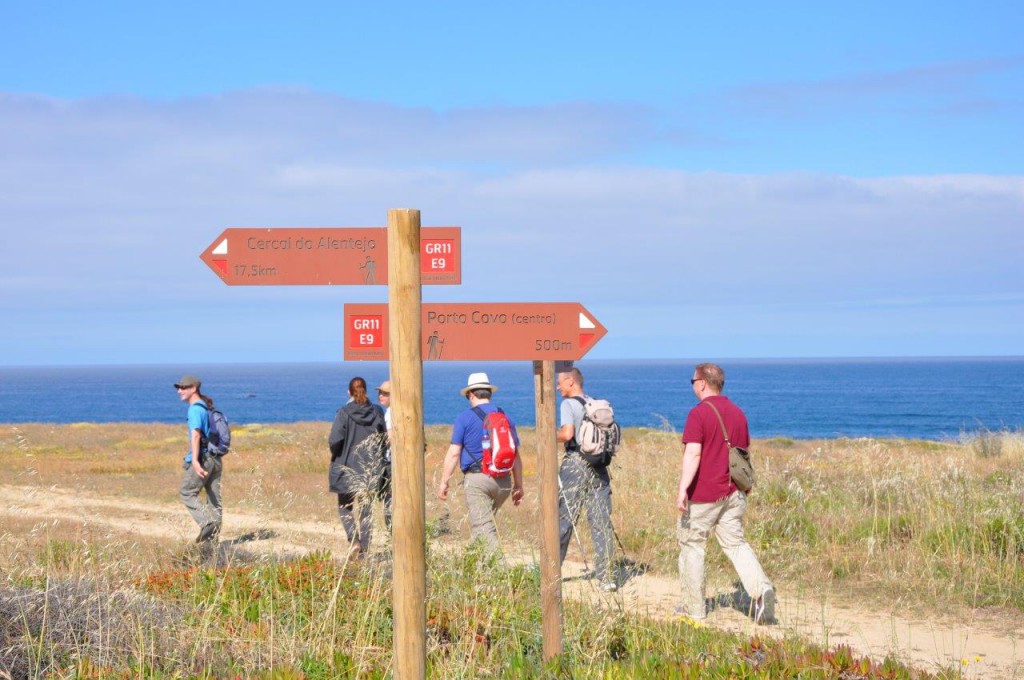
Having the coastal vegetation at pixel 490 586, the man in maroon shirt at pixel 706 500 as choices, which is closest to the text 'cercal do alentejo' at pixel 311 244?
the coastal vegetation at pixel 490 586

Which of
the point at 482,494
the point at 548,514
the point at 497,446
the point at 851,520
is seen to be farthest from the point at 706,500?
the point at 851,520

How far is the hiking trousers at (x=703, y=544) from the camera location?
7602 mm

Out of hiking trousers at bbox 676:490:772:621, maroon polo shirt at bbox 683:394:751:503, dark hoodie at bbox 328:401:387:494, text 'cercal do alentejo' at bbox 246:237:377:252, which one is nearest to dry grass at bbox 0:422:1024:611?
hiking trousers at bbox 676:490:772:621

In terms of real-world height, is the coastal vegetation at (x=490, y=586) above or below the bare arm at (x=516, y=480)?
below

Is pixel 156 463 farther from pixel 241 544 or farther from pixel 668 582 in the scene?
pixel 668 582

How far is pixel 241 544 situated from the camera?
38.3ft

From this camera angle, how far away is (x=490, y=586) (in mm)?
6234

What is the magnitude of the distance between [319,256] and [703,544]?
4512mm

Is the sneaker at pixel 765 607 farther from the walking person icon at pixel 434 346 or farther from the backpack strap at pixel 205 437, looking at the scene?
the backpack strap at pixel 205 437

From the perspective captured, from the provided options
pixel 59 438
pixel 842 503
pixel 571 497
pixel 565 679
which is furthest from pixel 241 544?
pixel 59 438

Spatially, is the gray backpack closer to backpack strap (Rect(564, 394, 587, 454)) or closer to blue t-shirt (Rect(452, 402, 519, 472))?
backpack strap (Rect(564, 394, 587, 454))

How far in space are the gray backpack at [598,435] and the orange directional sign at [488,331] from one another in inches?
156

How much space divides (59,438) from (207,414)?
2540cm

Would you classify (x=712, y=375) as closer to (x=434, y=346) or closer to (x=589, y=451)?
(x=589, y=451)
